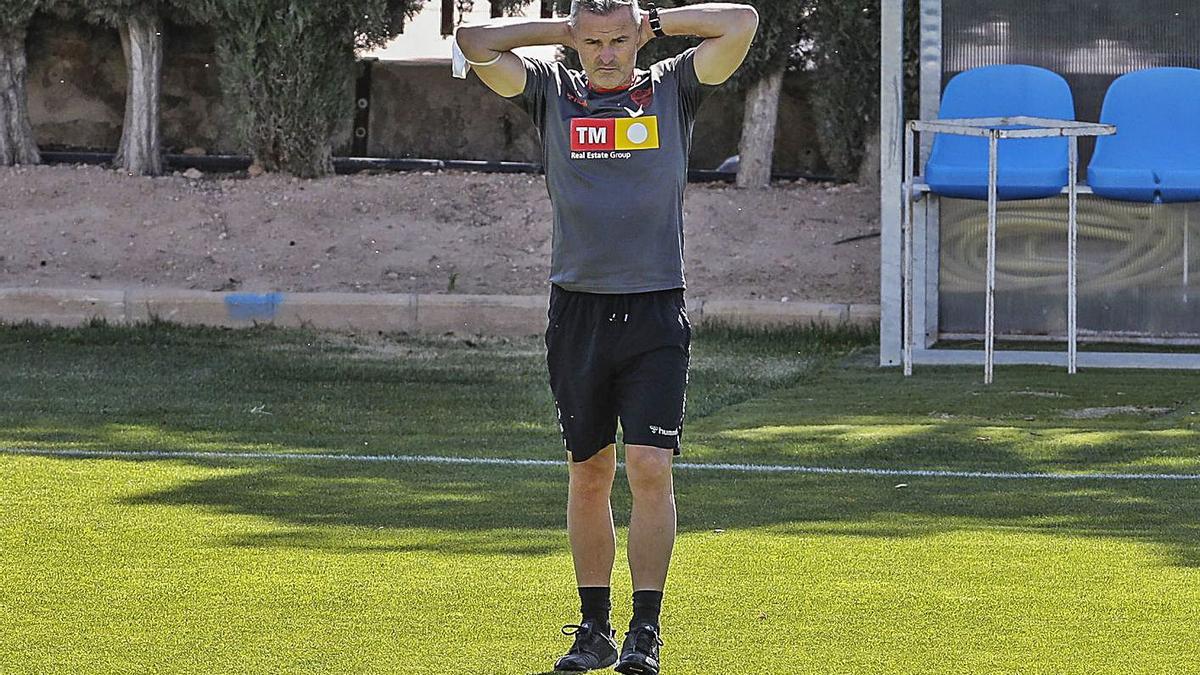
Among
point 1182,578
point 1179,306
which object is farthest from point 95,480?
point 1179,306

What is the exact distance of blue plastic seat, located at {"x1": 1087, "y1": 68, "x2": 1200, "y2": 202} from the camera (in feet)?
41.3

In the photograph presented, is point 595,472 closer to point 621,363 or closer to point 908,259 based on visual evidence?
point 621,363

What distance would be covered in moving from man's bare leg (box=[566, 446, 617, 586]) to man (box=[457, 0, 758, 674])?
3cm

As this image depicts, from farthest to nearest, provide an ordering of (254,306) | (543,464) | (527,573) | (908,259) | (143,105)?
(143,105)
(254,306)
(908,259)
(543,464)
(527,573)

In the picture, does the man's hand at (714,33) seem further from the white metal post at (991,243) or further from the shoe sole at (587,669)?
the white metal post at (991,243)

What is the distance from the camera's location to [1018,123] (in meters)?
11.8

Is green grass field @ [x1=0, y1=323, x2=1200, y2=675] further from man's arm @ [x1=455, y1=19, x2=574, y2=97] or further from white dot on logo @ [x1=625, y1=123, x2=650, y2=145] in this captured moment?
man's arm @ [x1=455, y1=19, x2=574, y2=97]

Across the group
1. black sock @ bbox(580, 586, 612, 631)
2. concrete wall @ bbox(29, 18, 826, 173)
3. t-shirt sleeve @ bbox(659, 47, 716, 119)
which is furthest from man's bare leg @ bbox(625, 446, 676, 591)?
concrete wall @ bbox(29, 18, 826, 173)

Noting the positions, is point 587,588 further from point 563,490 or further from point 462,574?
point 563,490

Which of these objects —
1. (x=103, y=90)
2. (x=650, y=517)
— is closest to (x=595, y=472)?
(x=650, y=517)

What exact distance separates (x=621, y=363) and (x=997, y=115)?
837 cm

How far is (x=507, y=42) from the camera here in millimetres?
5223

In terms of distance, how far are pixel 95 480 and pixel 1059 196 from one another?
7.39 meters

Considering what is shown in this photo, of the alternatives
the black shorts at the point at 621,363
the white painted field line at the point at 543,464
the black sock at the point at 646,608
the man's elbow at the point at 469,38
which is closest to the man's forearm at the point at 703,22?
the man's elbow at the point at 469,38
